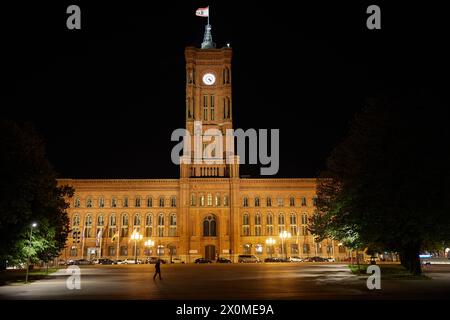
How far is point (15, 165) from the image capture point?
35.6 metres

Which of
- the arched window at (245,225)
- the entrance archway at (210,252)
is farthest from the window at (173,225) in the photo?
the arched window at (245,225)

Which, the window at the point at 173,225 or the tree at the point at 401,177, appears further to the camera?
the window at the point at 173,225

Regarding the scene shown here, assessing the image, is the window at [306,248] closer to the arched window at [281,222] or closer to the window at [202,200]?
the arched window at [281,222]

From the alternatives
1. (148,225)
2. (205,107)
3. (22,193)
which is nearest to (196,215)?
(148,225)

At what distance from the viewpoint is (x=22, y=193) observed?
35.5 meters

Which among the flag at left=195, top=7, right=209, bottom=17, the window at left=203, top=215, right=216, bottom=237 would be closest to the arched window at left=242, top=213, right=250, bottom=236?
the window at left=203, top=215, right=216, bottom=237

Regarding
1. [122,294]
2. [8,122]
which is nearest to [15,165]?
[8,122]

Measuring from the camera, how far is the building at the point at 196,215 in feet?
303

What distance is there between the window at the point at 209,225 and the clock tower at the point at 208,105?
28.0 ft

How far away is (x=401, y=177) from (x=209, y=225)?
61891 mm

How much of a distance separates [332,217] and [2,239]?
2966 cm

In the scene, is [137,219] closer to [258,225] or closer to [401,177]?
[258,225]

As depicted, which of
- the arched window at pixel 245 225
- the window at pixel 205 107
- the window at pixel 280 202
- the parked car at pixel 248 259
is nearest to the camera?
the parked car at pixel 248 259
